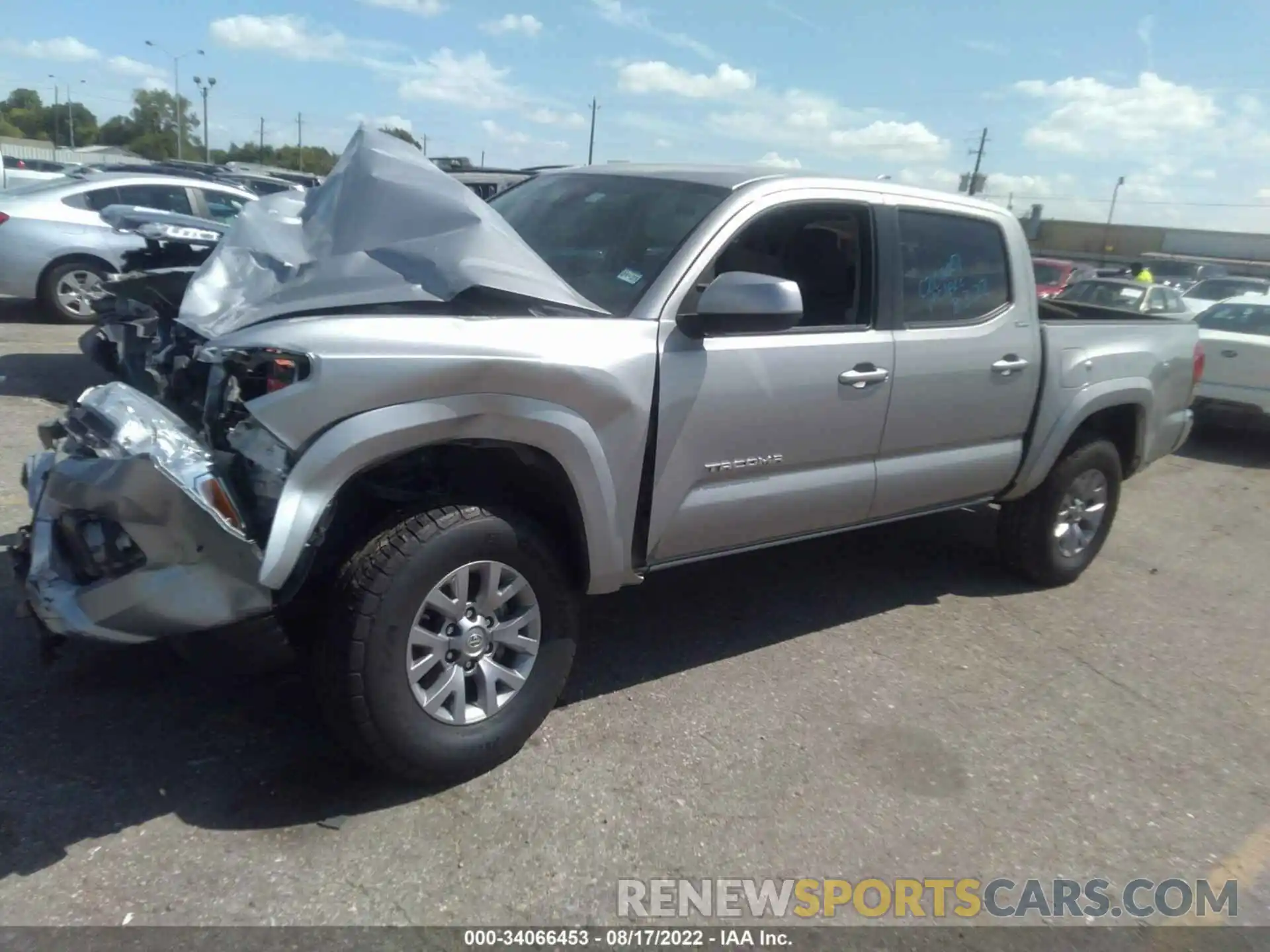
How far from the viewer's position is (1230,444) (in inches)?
428

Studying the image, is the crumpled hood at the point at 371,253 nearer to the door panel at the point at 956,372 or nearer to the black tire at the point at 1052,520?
the door panel at the point at 956,372

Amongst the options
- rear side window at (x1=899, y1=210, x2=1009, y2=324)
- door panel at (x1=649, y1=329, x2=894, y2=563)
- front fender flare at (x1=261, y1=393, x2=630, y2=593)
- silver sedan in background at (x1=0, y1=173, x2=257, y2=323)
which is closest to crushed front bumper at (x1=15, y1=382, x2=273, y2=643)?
front fender flare at (x1=261, y1=393, x2=630, y2=593)

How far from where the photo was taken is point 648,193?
4102 millimetres

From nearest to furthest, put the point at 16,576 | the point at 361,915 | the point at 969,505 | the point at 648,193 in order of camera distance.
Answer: the point at 361,915, the point at 16,576, the point at 648,193, the point at 969,505

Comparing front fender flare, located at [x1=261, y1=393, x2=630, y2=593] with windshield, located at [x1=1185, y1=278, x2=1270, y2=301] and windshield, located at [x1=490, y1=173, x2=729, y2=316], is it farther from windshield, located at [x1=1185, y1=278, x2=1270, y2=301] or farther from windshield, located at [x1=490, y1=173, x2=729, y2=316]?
windshield, located at [x1=1185, y1=278, x2=1270, y2=301]

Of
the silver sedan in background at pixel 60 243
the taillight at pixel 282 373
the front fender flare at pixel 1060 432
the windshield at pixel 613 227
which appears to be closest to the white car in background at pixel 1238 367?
the front fender flare at pixel 1060 432

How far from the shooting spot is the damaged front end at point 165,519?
2.75 m

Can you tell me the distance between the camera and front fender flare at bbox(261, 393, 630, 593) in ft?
8.98

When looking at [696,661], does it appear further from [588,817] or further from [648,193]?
[648,193]

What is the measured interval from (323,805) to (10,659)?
1.49 meters

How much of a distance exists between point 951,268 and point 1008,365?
21.3 inches

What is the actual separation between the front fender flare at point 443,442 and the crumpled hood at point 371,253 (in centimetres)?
38

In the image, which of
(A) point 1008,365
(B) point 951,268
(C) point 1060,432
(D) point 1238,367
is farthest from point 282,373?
(D) point 1238,367

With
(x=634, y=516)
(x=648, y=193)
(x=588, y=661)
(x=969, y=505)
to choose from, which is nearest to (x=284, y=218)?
(x=648, y=193)
